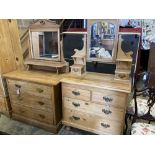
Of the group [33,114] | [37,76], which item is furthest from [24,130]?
[37,76]

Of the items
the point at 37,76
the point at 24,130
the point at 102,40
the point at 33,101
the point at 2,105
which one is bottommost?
the point at 24,130

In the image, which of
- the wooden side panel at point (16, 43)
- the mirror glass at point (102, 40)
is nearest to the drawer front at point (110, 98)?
the mirror glass at point (102, 40)

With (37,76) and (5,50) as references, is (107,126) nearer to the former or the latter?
(37,76)

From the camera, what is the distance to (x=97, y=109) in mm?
1657

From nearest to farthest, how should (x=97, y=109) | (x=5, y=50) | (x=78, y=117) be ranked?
(x=97, y=109), (x=78, y=117), (x=5, y=50)

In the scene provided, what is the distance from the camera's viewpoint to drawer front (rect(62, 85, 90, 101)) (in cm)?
165

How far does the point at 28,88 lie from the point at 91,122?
0.85 m

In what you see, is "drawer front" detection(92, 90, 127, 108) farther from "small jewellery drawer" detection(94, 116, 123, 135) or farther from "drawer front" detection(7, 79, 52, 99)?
"drawer front" detection(7, 79, 52, 99)

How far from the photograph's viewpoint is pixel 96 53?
178cm
